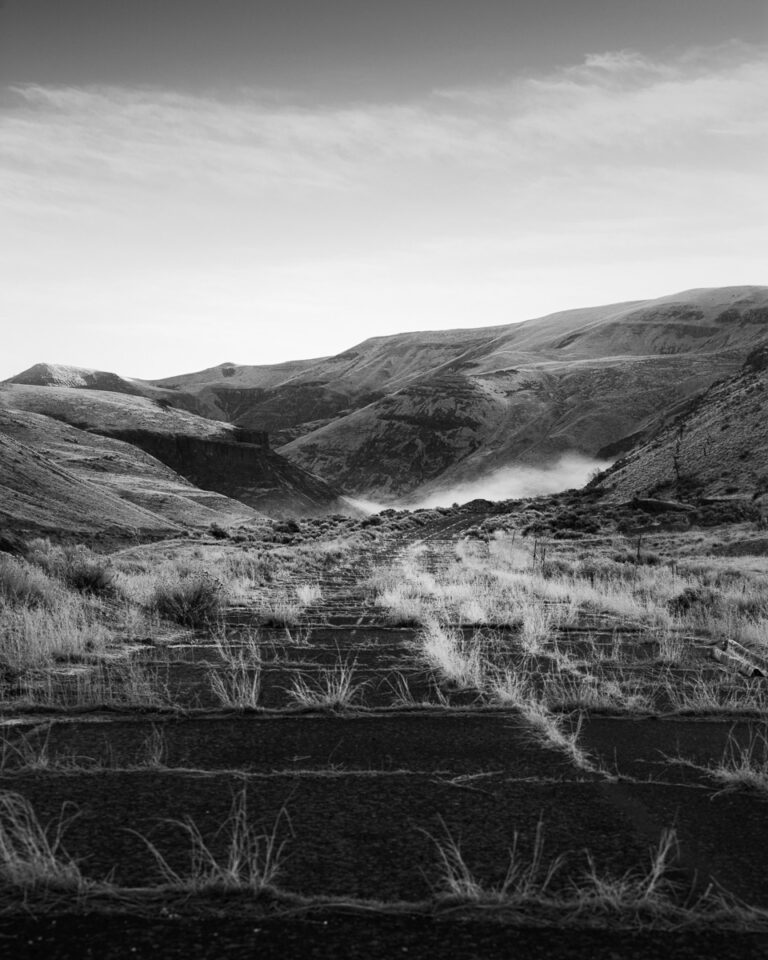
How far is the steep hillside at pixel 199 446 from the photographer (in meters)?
101

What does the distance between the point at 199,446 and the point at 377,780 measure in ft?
337

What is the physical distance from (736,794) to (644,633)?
23.1 ft

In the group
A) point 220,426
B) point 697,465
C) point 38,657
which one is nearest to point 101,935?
point 38,657

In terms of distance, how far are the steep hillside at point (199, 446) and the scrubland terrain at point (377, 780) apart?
90.4 m

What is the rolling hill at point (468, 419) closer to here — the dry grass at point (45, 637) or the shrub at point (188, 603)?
the shrub at point (188, 603)

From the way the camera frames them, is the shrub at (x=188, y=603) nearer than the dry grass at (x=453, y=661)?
No

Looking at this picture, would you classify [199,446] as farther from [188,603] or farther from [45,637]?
[45,637]

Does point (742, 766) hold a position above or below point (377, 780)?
below

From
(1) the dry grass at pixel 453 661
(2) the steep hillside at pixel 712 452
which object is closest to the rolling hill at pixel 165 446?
(2) the steep hillside at pixel 712 452

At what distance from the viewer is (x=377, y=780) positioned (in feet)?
15.1

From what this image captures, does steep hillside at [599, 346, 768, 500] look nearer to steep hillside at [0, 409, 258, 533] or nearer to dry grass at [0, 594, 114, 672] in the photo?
steep hillside at [0, 409, 258, 533]

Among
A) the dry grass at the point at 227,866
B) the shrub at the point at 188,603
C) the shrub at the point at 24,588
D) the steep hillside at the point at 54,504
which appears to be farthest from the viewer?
the steep hillside at the point at 54,504

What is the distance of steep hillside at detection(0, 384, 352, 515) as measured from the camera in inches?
3974

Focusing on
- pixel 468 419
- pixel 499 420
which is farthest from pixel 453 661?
pixel 468 419
